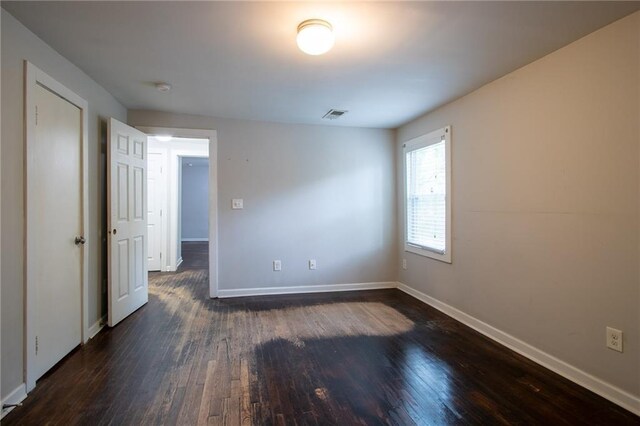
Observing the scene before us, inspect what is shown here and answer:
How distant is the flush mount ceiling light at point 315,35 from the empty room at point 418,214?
0.01 meters

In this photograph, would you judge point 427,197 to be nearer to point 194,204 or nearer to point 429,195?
point 429,195

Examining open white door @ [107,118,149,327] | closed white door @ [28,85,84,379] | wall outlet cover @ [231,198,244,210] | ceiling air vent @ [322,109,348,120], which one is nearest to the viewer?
closed white door @ [28,85,84,379]

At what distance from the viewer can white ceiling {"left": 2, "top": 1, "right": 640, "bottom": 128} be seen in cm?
181

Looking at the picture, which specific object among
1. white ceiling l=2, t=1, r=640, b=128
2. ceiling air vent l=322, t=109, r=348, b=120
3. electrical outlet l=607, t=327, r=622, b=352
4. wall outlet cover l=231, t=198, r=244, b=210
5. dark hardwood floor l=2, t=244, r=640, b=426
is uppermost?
ceiling air vent l=322, t=109, r=348, b=120

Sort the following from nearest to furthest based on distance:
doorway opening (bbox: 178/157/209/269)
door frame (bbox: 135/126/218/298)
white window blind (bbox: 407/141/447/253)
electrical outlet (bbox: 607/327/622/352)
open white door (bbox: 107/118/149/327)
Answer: electrical outlet (bbox: 607/327/622/352) < open white door (bbox: 107/118/149/327) < white window blind (bbox: 407/141/447/253) < door frame (bbox: 135/126/218/298) < doorway opening (bbox: 178/157/209/269)

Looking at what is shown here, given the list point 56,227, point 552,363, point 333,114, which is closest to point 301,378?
point 552,363

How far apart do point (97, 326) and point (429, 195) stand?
12.2 feet

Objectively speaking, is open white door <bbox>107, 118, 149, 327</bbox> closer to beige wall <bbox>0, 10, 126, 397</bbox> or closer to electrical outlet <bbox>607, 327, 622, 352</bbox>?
beige wall <bbox>0, 10, 126, 397</bbox>

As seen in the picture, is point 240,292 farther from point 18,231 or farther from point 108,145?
point 18,231

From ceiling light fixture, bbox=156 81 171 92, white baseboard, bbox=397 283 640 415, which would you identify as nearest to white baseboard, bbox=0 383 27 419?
ceiling light fixture, bbox=156 81 171 92

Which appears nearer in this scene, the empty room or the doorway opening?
the empty room

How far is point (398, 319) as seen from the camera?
3316 mm

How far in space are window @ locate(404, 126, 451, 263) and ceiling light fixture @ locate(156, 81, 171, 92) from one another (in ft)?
9.24

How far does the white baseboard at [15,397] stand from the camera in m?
1.79
